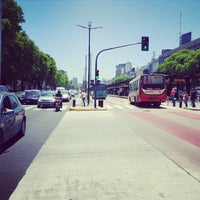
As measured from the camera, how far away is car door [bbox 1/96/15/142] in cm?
721

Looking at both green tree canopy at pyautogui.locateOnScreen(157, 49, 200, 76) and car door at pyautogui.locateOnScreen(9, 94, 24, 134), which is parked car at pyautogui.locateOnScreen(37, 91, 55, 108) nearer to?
car door at pyautogui.locateOnScreen(9, 94, 24, 134)

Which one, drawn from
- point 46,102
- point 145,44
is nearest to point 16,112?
point 145,44

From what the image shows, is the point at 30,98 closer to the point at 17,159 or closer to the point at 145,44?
the point at 145,44

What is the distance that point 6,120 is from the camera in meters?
7.39

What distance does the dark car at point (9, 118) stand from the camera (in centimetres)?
721

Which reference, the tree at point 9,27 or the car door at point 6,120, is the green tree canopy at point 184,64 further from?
the car door at point 6,120

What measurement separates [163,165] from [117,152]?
1.60 meters

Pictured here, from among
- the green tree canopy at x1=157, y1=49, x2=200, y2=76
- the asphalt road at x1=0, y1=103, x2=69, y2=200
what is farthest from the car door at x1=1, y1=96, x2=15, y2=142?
the green tree canopy at x1=157, y1=49, x2=200, y2=76

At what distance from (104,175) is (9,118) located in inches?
142

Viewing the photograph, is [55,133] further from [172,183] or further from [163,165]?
[172,183]

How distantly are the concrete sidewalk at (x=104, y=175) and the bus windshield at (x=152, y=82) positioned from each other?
63.8 ft

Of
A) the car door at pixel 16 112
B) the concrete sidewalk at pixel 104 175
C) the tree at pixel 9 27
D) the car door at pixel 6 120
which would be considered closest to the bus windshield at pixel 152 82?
the tree at pixel 9 27

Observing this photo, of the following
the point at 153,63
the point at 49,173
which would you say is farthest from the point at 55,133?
the point at 153,63

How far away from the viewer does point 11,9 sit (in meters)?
33.5
